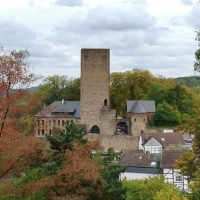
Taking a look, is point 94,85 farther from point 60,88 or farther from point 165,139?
point 60,88

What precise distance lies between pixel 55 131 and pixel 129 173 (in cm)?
2204

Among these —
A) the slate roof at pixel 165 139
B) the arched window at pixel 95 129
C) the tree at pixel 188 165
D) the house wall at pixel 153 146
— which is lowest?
the tree at pixel 188 165

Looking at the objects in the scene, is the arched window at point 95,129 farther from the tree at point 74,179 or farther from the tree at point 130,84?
the tree at point 74,179

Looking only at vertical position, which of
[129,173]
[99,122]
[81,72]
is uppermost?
[81,72]

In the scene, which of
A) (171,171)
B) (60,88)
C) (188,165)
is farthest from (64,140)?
(60,88)

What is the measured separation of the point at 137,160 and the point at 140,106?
26.6 meters

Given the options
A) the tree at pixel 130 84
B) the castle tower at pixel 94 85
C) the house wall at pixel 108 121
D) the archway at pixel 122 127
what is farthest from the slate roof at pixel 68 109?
the tree at pixel 130 84

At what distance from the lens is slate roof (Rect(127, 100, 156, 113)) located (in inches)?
2936

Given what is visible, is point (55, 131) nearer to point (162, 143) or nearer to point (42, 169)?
point (42, 169)

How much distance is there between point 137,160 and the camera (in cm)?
4928

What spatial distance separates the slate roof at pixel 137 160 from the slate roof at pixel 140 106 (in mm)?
23014

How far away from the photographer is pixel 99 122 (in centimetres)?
7044

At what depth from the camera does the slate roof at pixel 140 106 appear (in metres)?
Result: 74.6

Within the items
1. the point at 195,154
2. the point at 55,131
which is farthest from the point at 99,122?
the point at 195,154
